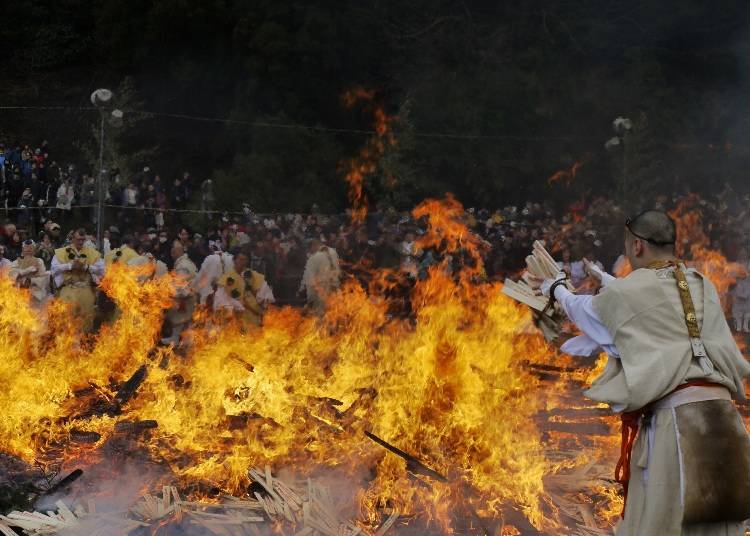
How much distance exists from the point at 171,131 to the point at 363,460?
22759 millimetres

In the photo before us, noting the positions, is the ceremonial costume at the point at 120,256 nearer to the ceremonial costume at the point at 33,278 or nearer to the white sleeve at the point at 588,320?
the ceremonial costume at the point at 33,278

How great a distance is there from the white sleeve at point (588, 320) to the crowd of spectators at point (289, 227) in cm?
1096

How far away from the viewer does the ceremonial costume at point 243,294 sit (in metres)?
12.1

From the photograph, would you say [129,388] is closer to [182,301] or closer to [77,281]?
[77,281]

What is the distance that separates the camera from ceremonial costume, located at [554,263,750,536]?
11.5 ft

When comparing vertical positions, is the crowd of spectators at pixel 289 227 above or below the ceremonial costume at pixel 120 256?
below

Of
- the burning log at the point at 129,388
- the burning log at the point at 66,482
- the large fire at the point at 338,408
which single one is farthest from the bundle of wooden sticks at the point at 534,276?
the burning log at the point at 129,388

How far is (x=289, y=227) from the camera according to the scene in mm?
19406

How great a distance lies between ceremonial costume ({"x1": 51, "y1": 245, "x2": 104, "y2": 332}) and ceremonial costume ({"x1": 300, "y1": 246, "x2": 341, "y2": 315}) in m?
3.62

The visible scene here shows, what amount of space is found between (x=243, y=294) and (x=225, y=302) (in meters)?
0.29

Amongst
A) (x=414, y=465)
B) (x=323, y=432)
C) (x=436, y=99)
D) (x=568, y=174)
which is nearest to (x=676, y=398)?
(x=414, y=465)

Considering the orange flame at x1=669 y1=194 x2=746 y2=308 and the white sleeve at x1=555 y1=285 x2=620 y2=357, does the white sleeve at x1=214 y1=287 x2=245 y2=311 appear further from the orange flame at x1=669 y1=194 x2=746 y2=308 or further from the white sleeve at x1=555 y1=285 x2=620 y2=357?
the white sleeve at x1=555 y1=285 x2=620 y2=357

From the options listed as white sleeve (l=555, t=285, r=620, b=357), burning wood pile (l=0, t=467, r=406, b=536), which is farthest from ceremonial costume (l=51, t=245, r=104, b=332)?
white sleeve (l=555, t=285, r=620, b=357)

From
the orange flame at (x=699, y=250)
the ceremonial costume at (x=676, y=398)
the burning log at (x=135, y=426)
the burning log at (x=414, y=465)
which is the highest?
the ceremonial costume at (x=676, y=398)
